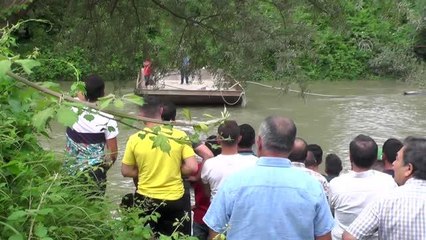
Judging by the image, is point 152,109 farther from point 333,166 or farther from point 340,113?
point 340,113

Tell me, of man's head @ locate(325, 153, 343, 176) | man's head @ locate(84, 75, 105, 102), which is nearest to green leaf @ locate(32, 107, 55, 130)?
man's head @ locate(84, 75, 105, 102)

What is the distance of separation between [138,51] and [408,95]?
15.2m

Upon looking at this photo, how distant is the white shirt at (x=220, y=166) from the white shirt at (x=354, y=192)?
1.96ft

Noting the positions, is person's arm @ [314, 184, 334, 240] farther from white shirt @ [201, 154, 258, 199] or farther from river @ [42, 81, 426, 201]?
river @ [42, 81, 426, 201]

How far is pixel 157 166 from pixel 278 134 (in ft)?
5.35

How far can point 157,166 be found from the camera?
4.42 m

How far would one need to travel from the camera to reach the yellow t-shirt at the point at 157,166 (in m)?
4.38

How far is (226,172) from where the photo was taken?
4465 millimetres

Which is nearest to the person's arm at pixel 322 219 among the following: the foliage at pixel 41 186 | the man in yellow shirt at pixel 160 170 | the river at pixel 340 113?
the foliage at pixel 41 186

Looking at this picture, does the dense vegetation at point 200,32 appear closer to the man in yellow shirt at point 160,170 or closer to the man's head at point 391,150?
the man's head at point 391,150

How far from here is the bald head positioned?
2.91 m

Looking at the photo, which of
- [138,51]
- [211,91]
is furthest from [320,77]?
[138,51]

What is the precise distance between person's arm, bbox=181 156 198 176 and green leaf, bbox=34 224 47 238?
1.95 metres

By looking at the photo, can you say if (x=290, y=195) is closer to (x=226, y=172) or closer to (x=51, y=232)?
(x=51, y=232)
